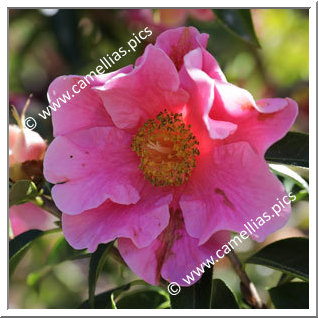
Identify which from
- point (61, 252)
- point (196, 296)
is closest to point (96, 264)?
point (196, 296)

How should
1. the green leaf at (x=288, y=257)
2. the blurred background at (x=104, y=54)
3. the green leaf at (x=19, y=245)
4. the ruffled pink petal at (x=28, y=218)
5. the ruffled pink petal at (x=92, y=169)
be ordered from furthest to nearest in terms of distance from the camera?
1. the blurred background at (x=104, y=54)
2. the ruffled pink petal at (x=28, y=218)
3. the green leaf at (x=19, y=245)
4. the green leaf at (x=288, y=257)
5. the ruffled pink petal at (x=92, y=169)

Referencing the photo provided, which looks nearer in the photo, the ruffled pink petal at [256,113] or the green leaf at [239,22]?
the ruffled pink petal at [256,113]

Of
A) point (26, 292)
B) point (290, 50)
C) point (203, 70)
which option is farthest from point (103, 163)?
point (290, 50)

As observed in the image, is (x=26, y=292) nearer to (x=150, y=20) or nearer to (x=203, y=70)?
(x=150, y=20)

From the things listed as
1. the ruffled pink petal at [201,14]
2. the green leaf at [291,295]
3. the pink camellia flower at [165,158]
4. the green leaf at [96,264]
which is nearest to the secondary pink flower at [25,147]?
the pink camellia flower at [165,158]

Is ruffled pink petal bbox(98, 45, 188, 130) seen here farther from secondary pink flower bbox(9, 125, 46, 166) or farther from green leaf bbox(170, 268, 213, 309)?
green leaf bbox(170, 268, 213, 309)

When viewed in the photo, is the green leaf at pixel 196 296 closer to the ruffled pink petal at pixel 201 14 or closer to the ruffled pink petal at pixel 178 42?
the ruffled pink petal at pixel 178 42
